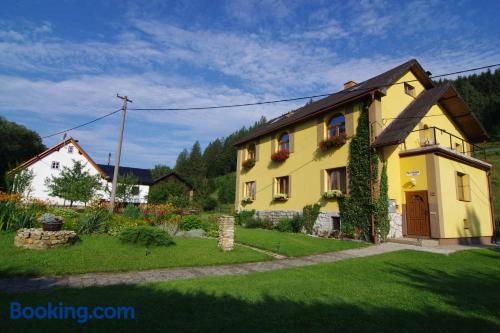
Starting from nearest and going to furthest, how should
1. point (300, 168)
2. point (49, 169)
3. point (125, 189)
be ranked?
point (300, 168) → point (125, 189) → point (49, 169)

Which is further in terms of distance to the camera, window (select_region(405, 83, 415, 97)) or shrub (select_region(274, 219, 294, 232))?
shrub (select_region(274, 219, 294, 232))

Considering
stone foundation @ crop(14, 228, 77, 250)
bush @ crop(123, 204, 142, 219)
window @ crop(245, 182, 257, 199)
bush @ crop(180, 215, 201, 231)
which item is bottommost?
stone foundation @ crop(14, 228, 77, 250)

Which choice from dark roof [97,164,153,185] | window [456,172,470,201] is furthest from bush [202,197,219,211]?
window [456,172,470,201]

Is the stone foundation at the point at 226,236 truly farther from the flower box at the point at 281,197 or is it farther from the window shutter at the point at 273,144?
the window shutter at the point at 273,144

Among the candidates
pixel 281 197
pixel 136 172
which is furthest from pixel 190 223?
pixel 136 172

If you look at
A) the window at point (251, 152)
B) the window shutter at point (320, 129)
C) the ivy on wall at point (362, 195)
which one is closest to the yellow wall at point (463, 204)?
the ivy on wall at point (362, 195)

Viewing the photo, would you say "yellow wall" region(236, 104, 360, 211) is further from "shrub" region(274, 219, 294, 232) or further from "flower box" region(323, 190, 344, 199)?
"shrub" region(274, 219, 294, 232)

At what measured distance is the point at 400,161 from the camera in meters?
13.5

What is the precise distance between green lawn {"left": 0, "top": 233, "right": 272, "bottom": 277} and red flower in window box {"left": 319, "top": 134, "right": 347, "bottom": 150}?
7696 mm

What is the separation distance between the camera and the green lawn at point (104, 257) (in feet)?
20.8

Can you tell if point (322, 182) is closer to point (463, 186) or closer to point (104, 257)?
point (463, 186)

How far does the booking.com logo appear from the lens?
3741mm

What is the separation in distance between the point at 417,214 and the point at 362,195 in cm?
251

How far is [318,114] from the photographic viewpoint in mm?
15898
